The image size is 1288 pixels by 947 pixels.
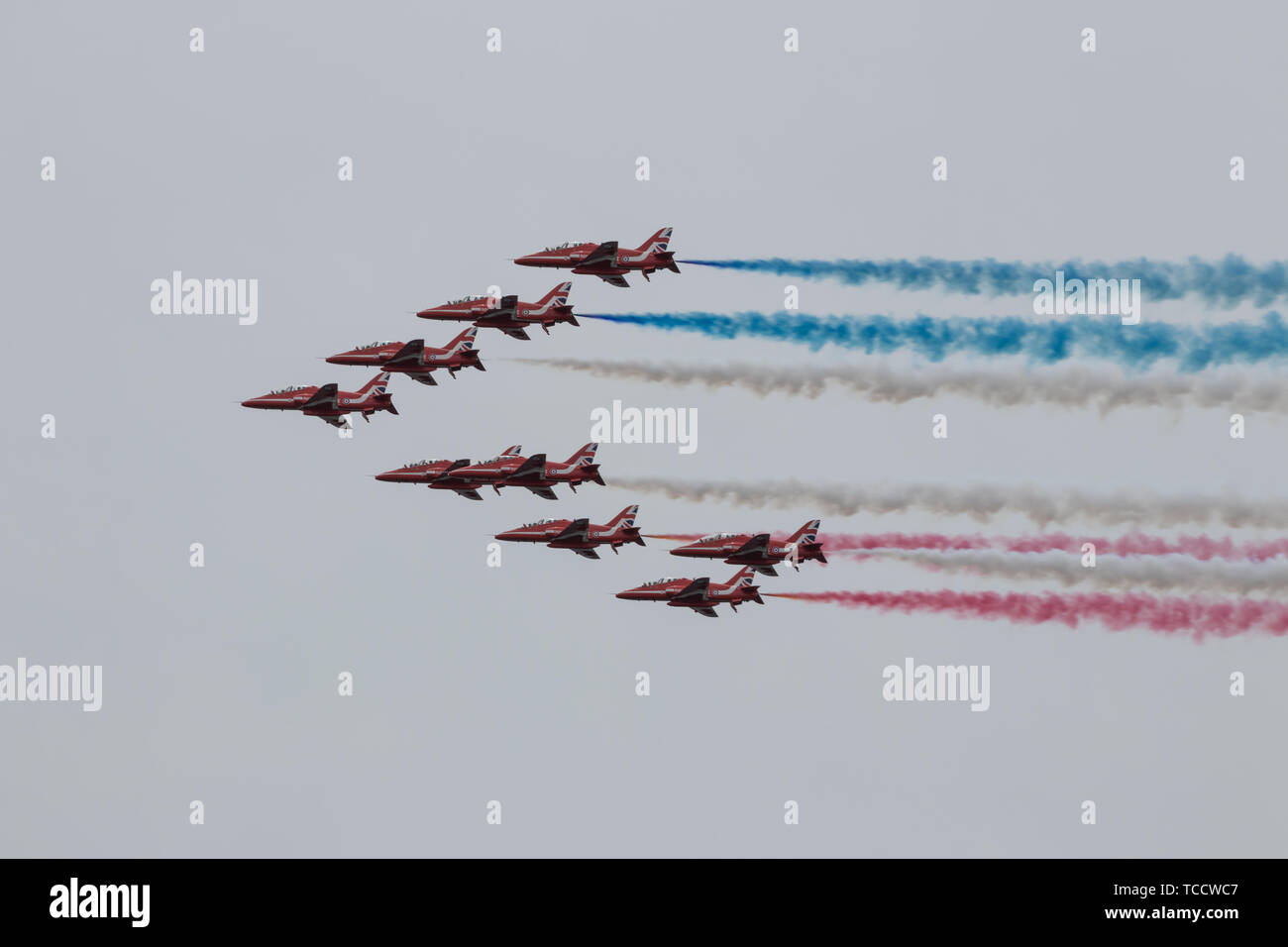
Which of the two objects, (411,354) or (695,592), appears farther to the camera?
(411,354)

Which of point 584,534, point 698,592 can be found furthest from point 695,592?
point 584,534

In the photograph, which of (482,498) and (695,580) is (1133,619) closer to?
(695,580)

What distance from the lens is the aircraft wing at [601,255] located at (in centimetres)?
11338

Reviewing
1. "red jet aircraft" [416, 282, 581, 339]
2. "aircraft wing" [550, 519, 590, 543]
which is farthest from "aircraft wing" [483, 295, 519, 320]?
"aircraft wing" [550, 519, 590, 543]

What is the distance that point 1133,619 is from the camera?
344 feet

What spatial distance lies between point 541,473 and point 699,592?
8850 millimetres

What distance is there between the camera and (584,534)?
11331 cm

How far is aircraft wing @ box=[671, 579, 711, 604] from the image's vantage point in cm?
11269

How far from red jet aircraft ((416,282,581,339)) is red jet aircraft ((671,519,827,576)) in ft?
38.4

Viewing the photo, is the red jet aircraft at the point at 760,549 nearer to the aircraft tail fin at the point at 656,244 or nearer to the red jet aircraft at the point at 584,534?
the red jet aircraft at the point at 584,534

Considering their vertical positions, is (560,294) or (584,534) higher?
(560,294)

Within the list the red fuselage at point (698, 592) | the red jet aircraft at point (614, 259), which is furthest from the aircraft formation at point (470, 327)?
the red fuselage at point (698, 592)

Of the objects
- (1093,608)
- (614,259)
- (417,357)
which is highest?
(614,259)

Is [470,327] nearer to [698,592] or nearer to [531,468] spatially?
[531,468]
